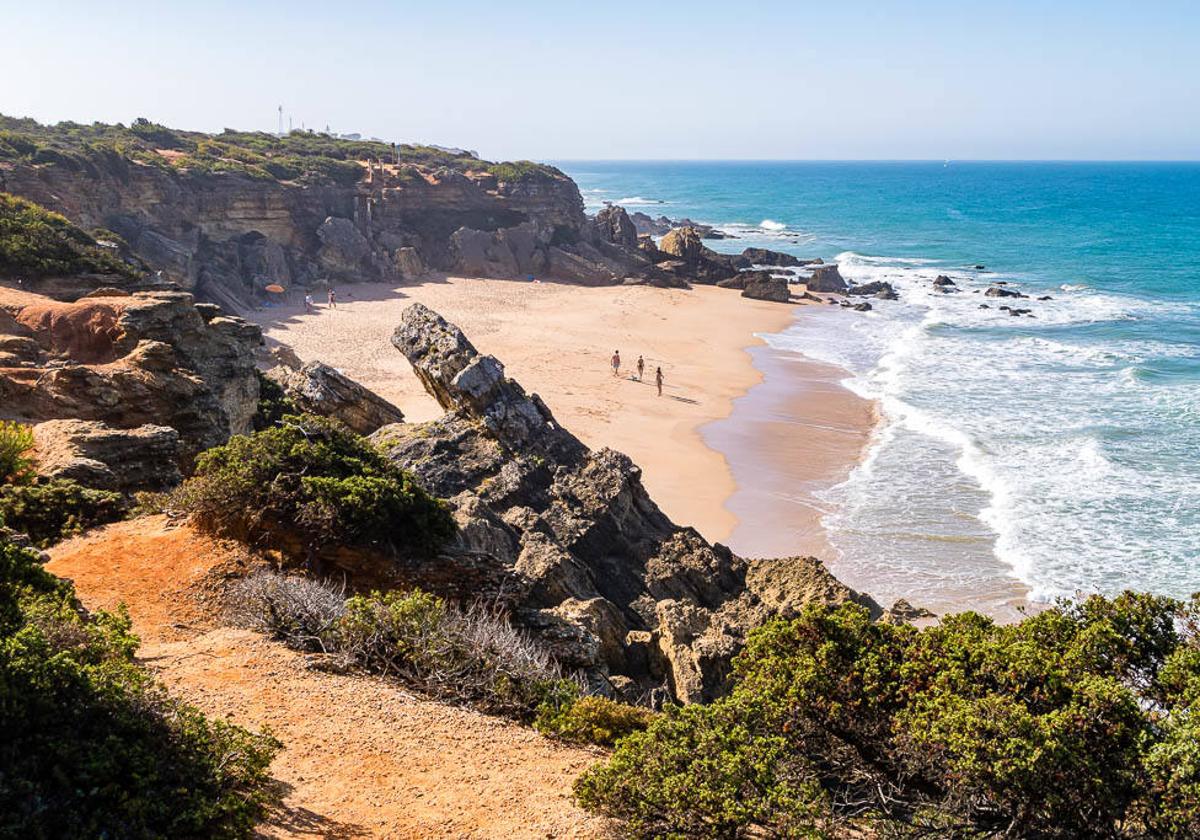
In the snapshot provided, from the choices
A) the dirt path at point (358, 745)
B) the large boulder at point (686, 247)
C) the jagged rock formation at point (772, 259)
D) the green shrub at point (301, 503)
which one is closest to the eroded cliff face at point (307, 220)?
the large boulder at point (686, 247)

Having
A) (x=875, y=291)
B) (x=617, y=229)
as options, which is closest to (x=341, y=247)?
(x=617, y=229)

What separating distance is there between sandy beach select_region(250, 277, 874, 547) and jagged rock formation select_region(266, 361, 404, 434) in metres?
6.52

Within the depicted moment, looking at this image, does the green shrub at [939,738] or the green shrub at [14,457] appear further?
the green shrub at [14,457]

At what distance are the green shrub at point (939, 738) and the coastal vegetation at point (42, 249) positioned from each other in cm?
2052

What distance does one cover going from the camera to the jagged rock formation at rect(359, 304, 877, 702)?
10.9 m

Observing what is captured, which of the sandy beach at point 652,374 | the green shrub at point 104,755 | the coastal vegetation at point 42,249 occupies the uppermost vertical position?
the coastal vegetation at point 42,249

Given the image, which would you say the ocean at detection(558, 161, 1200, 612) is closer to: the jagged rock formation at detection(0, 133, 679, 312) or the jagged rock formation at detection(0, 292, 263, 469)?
the jagged rock formation at detection(0, 292, 263, 469)

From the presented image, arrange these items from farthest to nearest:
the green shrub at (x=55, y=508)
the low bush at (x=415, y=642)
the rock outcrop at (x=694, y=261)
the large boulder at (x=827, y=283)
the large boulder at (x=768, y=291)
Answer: the rock outcrop at (x=694, y=261) → the large boulder at (x=827, y=283) → the large boulder at (x=768, y=291) → the green shrub at (x=55, y=508) → the low bush at (x=415, y=642)

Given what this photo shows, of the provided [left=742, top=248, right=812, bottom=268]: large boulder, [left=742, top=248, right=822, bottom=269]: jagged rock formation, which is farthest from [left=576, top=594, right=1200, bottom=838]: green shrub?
[left=742, top=248, right=812, bottom=268]: large boulder

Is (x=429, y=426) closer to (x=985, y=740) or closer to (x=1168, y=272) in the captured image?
(x=985, y=740)

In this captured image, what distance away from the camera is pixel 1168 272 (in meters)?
59.0

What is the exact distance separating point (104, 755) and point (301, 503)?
5.67 metres

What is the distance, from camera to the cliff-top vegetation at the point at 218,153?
41.2 metres

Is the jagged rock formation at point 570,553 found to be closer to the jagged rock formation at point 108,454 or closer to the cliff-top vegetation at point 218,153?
the jagged rock formation at point 108,454
